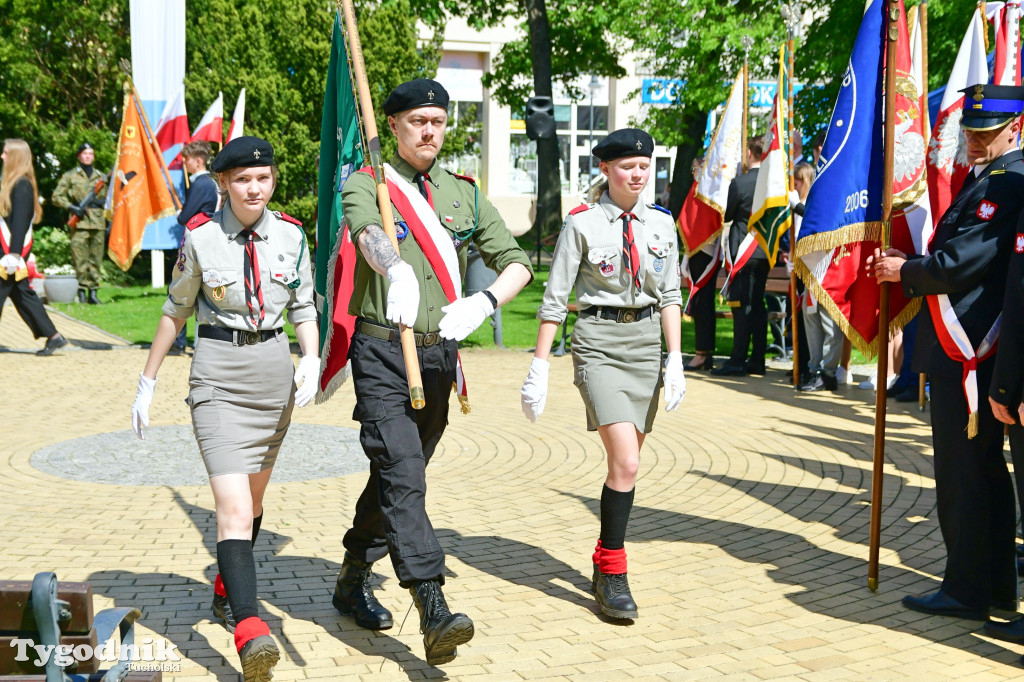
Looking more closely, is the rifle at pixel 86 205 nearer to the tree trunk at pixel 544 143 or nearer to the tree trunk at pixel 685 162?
the tree trunk at pixel 544 143

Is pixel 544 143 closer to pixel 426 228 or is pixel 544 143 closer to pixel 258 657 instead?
pixel 426 228

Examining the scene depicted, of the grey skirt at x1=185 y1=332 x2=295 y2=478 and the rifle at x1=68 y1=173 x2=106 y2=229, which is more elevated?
the rifle at x1=68 y1=173 x2=106 y2=229

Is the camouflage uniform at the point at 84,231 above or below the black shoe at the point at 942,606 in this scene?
above

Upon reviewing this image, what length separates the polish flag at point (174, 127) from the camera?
15.5 metres

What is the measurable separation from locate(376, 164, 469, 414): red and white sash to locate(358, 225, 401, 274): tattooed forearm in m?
0.24

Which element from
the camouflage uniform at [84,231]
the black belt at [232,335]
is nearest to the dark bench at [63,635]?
the black belt at [232,335]

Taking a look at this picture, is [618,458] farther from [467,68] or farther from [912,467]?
[467,68]

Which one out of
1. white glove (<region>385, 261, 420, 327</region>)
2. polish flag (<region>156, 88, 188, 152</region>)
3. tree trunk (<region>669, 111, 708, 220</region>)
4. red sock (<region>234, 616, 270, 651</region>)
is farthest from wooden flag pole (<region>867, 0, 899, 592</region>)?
tree trunk (<region>669, 111, 708, 220</region>)

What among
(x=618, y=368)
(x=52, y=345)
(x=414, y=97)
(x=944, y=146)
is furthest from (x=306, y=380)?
(x=52, y=345)

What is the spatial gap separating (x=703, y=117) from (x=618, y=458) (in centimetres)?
1949

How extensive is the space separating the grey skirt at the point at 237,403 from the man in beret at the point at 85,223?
15.9 meters

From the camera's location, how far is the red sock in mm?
3945

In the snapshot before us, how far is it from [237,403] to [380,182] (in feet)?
3.63

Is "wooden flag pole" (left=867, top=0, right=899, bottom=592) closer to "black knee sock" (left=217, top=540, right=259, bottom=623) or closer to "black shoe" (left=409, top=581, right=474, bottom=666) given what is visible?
"black shoe" (left=409, top=581, right=474, bottom=666)
